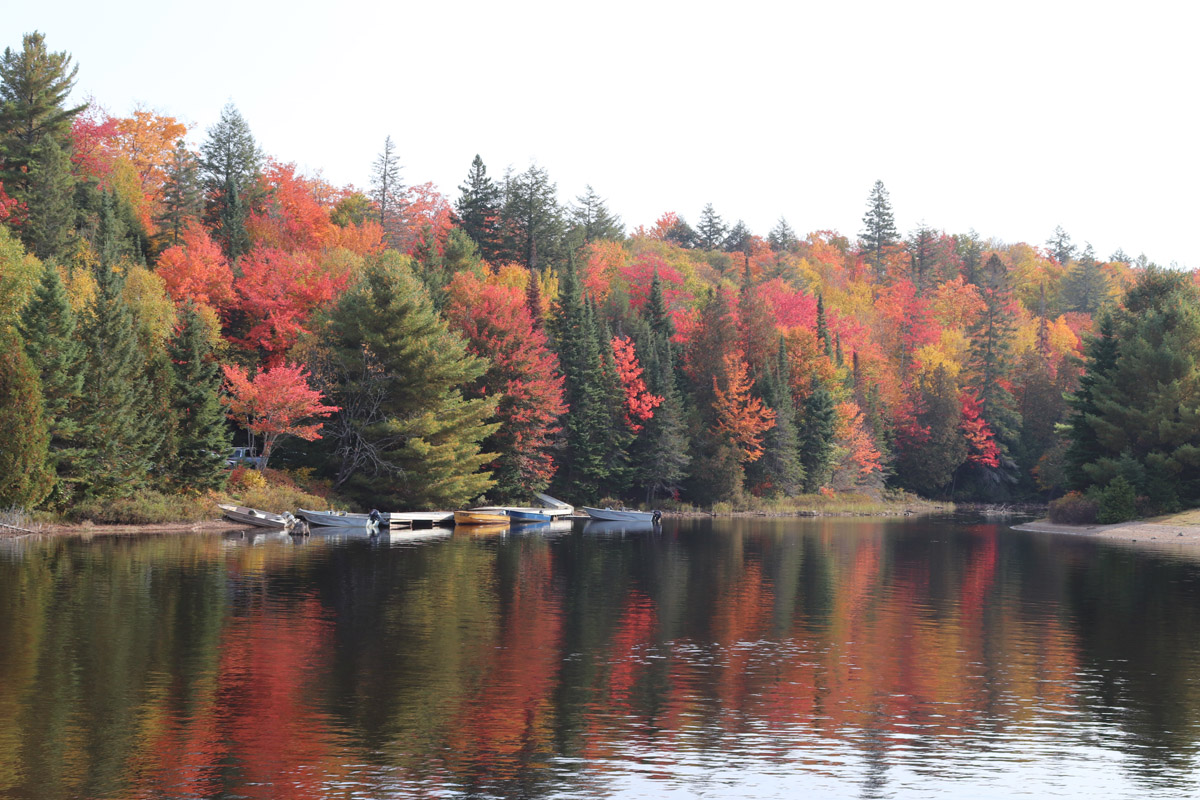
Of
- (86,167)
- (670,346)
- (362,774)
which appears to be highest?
(86,167)

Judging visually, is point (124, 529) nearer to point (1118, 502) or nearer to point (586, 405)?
point (586, 405)

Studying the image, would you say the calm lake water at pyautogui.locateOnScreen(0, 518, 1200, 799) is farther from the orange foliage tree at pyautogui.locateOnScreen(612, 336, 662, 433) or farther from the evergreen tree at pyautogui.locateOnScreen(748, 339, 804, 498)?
the evergreen tree at pyautogui.locateOnScreen(748, 339, 804, 498)

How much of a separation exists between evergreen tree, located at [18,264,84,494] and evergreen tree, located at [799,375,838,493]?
68.6 m

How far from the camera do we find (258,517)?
2552 inches

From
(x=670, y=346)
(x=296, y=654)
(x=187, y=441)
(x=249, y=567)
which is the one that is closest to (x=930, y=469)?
(x=670, y=346)

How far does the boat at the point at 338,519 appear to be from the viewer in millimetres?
67562

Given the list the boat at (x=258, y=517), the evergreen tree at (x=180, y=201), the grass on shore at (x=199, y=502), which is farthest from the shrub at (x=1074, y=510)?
the evergreen tree at (x=180, y=201)

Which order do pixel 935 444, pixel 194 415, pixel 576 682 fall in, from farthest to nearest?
1. pixel 935 444
2. pixel 194 415
3. pixel 576 682

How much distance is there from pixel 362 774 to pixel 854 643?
16.9m

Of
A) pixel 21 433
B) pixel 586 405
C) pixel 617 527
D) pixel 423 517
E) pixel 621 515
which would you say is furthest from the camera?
pixel 586 405

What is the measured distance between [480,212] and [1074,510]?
2560 inches

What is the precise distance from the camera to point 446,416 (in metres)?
77.1

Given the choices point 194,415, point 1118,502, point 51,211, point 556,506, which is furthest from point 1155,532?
point 51,211

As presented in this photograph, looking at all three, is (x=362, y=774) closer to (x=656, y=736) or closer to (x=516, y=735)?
(x=516, y=735)
